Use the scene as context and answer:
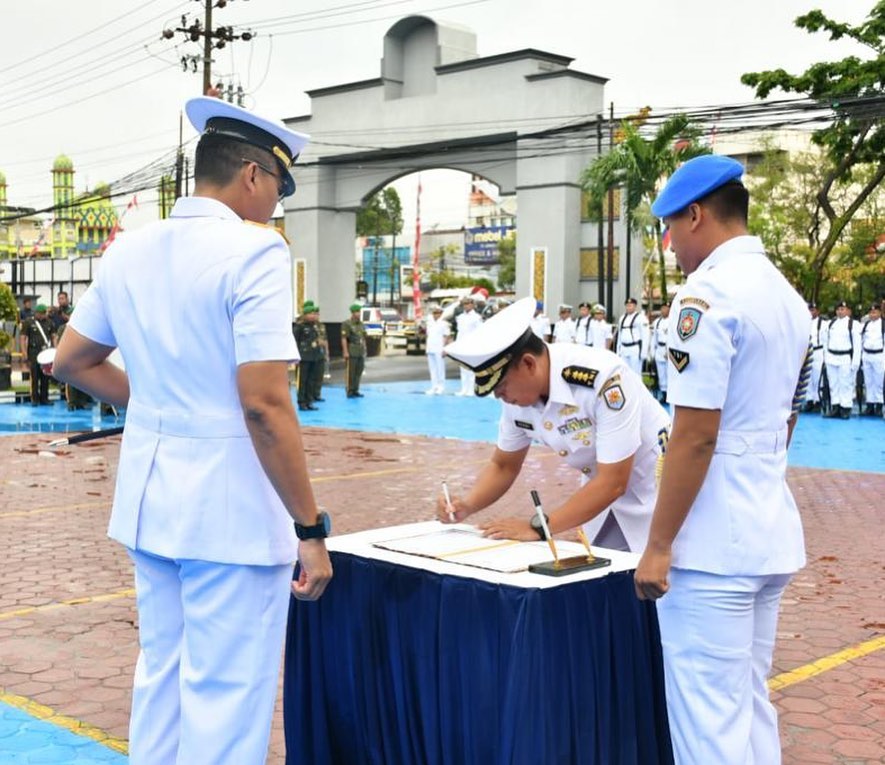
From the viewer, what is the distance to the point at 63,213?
64.8 m

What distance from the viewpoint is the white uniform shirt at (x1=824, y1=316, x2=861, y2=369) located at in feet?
57.0

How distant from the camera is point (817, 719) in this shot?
14.1 ft

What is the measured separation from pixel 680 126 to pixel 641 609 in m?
22.3

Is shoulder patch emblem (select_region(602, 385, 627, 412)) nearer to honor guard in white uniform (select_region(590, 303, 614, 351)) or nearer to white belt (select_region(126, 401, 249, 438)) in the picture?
white belt (select_region(126, 401, 249, 438))

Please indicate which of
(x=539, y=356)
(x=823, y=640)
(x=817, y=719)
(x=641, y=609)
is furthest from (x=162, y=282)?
(x=823, y=640)

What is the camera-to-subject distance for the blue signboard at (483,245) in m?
92.6

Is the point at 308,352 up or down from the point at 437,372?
up

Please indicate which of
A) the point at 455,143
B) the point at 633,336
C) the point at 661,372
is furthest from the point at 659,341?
the point at 455,143

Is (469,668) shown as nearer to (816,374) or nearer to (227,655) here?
(227,655)

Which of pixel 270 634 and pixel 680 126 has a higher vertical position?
pixel 680 126

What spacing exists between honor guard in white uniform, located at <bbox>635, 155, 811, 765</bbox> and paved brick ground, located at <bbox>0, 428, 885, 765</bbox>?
1424 mm

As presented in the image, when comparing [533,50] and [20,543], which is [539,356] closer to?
[20,543]

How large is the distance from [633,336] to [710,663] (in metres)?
18.9

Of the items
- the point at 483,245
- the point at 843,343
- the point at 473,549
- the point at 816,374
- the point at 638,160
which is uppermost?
the point at 483,245
